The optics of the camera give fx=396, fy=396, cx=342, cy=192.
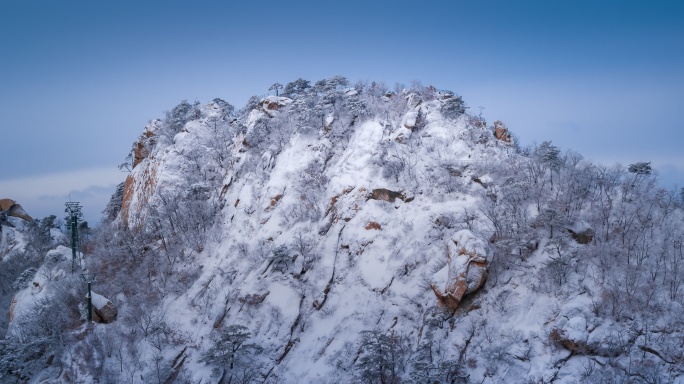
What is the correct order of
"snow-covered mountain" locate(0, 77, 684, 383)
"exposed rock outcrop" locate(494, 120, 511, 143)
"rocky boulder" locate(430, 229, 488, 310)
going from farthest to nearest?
1. "exposed rock outcrop" locate(494, 120, 511, 143)
2. "rocky boulder" locate(430, 229, 488, 310)
3. "snow-covered mountain" locate(0, 77, 684, 383)

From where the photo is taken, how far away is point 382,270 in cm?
2722

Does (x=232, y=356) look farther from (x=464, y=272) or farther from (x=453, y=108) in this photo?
(x=453, y=108)

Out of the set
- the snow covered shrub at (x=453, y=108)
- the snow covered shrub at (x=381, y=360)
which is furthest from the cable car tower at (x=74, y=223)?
the snow covered shrub at (x=453, y=108)

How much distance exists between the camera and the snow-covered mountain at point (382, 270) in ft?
67.8

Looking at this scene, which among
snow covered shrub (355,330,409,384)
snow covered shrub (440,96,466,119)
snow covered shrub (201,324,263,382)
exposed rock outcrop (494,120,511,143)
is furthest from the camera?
snow covered shrub (440,96,466,119)

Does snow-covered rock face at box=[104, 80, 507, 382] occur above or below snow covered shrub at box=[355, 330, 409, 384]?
above

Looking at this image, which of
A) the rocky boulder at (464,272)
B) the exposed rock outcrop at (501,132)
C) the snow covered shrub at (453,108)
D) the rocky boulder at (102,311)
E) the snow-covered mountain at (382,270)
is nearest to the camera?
the snow-covered mountain at (382,270)

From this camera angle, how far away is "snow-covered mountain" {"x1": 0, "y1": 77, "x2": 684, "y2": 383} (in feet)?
67.8

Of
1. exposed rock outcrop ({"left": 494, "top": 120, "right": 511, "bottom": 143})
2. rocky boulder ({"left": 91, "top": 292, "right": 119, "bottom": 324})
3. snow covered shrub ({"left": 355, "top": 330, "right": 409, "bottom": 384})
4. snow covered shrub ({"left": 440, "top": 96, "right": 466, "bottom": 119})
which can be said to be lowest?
rocky boulder ({"left": 91, "top": 292, "right": 119, "bottom": 324})

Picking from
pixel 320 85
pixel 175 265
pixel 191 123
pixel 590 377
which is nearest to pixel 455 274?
pixel 590 377

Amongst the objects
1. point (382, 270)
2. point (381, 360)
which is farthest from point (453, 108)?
point (381, 360)

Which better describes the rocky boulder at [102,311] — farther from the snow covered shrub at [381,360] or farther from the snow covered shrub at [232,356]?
the snow covered shrub at [381,360]

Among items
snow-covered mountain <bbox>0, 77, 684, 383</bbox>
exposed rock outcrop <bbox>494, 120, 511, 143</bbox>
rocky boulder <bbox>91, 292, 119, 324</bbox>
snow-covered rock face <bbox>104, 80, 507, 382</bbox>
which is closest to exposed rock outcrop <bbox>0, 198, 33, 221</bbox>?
snow-covered rock face <bbox>104, 80, 507, 382</bbox>

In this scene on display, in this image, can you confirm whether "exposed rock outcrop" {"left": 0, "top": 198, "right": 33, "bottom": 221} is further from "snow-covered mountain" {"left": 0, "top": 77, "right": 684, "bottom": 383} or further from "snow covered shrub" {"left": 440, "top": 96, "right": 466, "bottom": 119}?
"snow covered shrub" {"left": 440, "top": 96, "right": 466, "bottom": 119}
